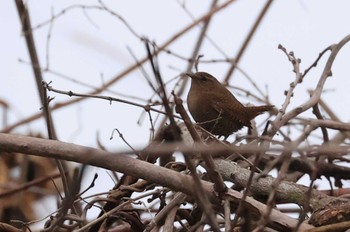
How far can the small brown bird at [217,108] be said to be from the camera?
2949 millimetres

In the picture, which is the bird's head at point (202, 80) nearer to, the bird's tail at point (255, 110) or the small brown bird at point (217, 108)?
the small brown bird at point (217, 108)

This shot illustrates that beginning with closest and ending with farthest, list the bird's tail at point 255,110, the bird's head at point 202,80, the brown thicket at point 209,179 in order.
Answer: the brown thicket at point 209,179
the bird's tail at point 255,110
the bird's head at point 202,80

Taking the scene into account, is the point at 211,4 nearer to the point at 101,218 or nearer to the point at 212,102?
the point at 212,102

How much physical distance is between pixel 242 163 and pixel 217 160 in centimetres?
23

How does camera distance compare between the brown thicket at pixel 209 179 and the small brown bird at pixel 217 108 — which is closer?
the brown thicket at pixel 209 179

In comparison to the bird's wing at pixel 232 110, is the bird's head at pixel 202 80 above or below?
above

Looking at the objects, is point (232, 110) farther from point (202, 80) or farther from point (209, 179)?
point (209, 179)

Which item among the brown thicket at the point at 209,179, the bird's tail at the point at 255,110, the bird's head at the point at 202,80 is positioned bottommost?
the brown thicket at the point at 209,179

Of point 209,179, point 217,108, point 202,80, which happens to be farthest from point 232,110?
point 209,179

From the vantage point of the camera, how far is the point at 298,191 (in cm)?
208

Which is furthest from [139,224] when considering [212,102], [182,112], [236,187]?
[212,102]

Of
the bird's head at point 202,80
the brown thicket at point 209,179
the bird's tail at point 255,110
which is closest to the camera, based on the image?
the brown thicket at point 209,179

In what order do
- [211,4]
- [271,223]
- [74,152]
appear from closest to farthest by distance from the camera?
[74,152] → [271,223] → [211,4]

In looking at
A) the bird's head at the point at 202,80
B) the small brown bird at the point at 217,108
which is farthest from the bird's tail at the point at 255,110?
the bird's head at the point at 202,80
